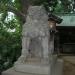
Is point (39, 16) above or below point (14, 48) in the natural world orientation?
above

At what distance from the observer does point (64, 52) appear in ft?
57.9

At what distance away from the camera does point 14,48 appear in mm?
10055

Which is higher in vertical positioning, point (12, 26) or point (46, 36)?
point (12, 26)

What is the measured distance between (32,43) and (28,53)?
0.39 meters

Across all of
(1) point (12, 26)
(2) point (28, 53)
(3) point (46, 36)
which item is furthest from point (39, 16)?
(1) point (12, 26)

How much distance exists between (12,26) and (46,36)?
6461mm

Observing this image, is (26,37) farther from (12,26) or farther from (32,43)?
(12,26)

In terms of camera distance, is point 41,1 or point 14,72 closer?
point 14,72

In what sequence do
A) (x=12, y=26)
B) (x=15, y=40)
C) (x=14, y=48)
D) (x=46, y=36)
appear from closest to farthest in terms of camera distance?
(x=46, y=36)
(x=14, y=48)
(x=15, y=40)
(x=12, y=26)

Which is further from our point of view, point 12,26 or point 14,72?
point 12,26

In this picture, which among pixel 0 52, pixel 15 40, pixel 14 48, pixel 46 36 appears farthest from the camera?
pixel 15 40

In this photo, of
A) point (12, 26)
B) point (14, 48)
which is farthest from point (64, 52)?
point (14, 48)

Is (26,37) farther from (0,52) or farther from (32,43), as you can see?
(0,52)

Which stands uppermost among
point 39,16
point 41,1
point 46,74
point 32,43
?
point 41,1
